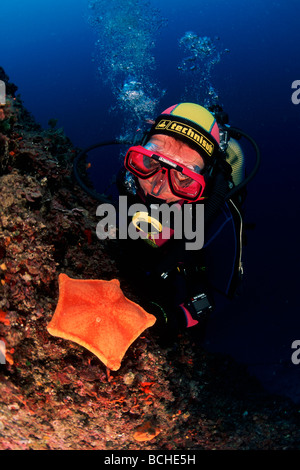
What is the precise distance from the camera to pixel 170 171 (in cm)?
305

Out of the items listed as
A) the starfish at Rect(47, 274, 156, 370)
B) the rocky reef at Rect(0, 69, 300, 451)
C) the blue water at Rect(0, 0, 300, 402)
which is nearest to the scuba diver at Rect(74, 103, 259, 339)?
the rocky reef at Rect(0, 69, 300, 451)

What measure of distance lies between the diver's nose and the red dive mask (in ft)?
0.30

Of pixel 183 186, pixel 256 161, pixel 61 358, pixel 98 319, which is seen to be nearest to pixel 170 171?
pixel 183 186

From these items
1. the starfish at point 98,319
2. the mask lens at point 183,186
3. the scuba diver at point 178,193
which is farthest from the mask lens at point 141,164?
the starfish at point 98,319

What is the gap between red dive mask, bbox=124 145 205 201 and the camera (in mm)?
2906

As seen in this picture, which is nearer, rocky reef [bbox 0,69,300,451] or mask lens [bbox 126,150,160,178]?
rocky reef [bbox 0,69,300,451]

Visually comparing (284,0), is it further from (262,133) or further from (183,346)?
(183,346)

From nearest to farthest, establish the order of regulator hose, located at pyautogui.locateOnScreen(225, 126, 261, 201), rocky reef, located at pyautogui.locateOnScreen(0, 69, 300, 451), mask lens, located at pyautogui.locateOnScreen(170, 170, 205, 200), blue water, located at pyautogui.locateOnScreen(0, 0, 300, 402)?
1. rocky reef, located at pyautogui.locateOnScreen(0, 69, 300, 451)
2. mask lens, located at pyautogui.locateOnScreen(170, 170, 205, 200)
3. regulator hose, located at pyautogui.locateOnScreen(225, 126, 261, 201)
4. blue water, located at pyautogui.locateOnScreen(0, 0, 300, 402)

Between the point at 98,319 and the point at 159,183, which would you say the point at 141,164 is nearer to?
the point at 159,183

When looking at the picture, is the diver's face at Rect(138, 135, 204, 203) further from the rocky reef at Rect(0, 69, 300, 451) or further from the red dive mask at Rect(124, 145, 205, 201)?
the rocky reef at Rect(0, 69, 300, 451)

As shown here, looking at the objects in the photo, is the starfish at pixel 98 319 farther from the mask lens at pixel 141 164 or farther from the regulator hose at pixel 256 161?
the regulator hose at pixel 256 161

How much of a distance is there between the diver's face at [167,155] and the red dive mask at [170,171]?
11cm

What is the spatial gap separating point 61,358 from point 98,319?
70cm

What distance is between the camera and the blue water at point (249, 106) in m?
11.3
